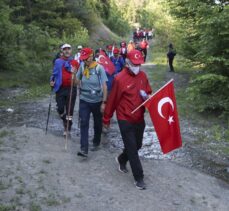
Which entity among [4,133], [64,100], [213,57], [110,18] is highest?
[213,57]

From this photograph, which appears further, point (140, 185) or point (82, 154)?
point (82, 154)

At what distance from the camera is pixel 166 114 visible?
6988 mm

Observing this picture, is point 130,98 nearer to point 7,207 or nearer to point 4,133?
point 7,207

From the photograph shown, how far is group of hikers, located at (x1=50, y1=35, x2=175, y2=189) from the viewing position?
6.79m

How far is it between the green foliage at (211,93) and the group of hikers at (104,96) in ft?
16.5

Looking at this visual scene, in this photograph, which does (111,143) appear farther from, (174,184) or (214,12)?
(214,12)

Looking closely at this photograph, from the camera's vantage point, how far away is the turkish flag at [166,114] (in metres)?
6.90

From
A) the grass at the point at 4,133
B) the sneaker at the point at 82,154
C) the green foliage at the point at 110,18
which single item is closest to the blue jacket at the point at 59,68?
the grass at the point at 4,133

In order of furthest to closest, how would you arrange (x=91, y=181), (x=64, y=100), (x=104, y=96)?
1. (x=64, y=100)
2. (x=104, y=96)
3. (x=91, y=181)

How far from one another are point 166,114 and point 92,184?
169cm

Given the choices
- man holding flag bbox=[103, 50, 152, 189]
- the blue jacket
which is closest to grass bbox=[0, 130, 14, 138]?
the blue jacket

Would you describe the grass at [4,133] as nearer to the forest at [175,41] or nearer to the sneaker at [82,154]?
the sneaker at [82,154]

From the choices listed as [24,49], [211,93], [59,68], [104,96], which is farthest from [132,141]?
[24,49]

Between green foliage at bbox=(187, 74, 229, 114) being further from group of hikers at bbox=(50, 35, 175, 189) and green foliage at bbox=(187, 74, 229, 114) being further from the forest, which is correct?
group of hikers at bbox=(50, 35, 175, 189)
